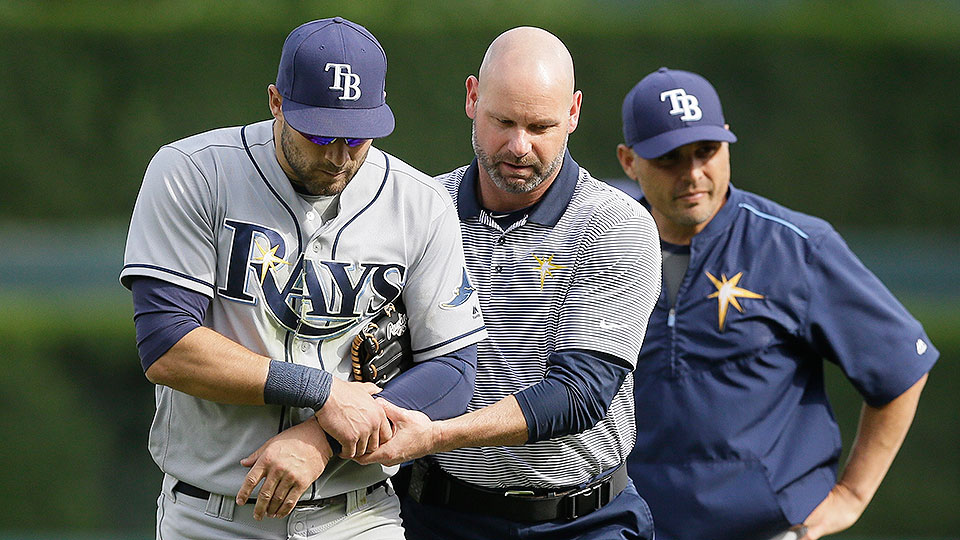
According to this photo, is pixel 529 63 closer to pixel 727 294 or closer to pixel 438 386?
pixel 438 386

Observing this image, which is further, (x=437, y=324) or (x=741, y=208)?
(x=741, y=208)

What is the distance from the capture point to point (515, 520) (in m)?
3.37

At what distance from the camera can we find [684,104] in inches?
168

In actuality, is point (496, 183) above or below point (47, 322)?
above

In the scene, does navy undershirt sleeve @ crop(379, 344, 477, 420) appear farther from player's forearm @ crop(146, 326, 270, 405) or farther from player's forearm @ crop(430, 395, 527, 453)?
player's forearm @ crop(146, 326, 270, 405)

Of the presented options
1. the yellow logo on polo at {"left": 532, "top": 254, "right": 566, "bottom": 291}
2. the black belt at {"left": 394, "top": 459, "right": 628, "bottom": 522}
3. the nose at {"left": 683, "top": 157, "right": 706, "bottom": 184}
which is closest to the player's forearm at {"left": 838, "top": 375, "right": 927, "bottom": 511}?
the nose at {"left": 683, "top": 157, "right": 706, "bottom": 184}

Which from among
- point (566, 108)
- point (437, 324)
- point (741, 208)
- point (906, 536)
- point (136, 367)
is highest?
point (566, 108)

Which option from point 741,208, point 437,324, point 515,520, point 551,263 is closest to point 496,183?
point 551,263

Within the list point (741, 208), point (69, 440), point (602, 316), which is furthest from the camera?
point (69, 440)

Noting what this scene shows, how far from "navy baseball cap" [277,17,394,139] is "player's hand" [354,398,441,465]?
642 millimetres

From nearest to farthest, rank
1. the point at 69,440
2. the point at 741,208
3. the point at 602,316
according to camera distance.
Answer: the point at 602,316 < the point at 741,208 < the point at 69,440

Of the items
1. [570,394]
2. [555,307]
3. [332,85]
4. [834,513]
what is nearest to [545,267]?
[555,307]

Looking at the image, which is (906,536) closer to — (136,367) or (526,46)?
(136,367)

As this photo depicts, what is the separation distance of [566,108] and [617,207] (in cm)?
32
